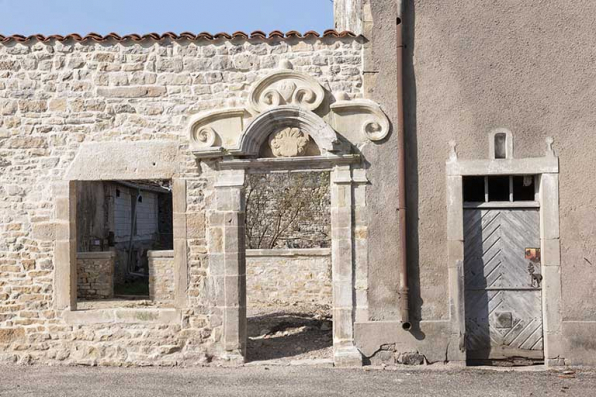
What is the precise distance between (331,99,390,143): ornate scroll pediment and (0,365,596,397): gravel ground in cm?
267

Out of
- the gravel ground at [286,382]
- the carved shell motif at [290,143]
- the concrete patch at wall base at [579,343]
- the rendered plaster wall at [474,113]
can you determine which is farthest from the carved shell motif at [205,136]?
the concrete patch at wall base at [579,343]

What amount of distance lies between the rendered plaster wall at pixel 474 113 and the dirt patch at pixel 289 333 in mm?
1147

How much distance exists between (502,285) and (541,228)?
2.60 ft

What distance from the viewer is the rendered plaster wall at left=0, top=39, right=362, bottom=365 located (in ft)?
23.3

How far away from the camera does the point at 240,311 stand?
709 centimetres

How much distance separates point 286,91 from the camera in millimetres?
7031

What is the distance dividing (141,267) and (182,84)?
12.9m

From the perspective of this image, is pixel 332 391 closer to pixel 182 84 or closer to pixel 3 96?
pixel 182 84

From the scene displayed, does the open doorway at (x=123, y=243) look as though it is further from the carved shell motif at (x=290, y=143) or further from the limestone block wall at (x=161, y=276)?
the carved shell motif at (x=290, y=143)

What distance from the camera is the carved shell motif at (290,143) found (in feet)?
23.1

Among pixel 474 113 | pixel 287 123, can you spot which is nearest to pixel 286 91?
pixel 287 123

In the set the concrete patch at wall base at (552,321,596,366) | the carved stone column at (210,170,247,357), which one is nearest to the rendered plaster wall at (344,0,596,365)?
the concrete patch at wall base at (552,321,596,366)

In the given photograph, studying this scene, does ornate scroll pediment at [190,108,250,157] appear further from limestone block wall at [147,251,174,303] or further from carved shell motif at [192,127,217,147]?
limestone block wall at [147,251,174,303]

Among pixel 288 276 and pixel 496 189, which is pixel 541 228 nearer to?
pixel 496 189
